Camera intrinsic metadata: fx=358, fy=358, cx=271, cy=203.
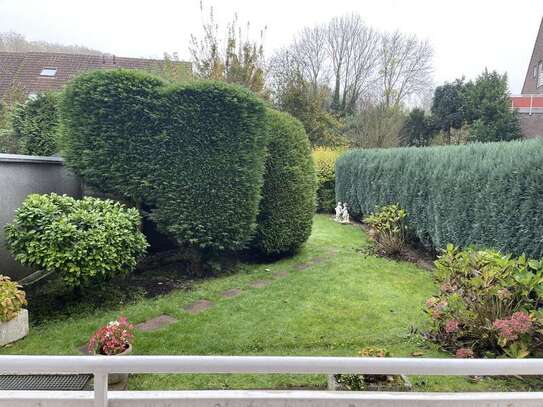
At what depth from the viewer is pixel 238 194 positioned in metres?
5.11

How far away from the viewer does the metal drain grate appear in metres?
2.36

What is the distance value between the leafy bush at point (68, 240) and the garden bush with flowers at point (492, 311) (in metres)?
3.25

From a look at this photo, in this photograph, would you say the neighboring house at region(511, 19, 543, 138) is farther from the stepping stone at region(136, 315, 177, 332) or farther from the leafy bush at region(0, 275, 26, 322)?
the leafy bush at region(0, 275, 26, 322)

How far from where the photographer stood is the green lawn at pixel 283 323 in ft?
8.54

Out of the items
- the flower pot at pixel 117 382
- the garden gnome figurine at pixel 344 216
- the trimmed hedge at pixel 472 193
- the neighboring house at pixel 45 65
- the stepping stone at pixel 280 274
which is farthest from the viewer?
the neighboring house at pixel 45 65

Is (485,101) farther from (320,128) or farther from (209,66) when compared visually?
(209,66)

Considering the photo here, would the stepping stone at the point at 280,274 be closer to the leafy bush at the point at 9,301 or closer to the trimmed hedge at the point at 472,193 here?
the trimmed hedge at the point at 472,193

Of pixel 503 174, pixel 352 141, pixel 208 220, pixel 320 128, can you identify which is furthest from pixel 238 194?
pixel 352 141

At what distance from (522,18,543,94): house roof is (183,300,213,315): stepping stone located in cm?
2451

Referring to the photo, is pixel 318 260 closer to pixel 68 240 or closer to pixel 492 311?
pixel 492 311

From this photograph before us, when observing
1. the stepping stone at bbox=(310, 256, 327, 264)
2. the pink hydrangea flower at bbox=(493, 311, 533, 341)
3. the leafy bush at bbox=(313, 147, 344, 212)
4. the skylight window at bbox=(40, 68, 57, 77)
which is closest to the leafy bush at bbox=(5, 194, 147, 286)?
the stepping stone at bbox=(310, 256, 327, 264)

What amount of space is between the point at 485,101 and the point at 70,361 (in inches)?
709

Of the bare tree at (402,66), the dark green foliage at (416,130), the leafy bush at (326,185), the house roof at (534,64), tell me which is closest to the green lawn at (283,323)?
the leafy bush at (326,185)

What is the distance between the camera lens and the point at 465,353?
286 cm
